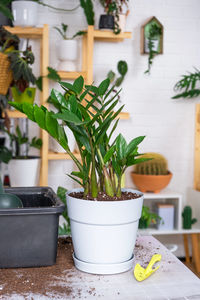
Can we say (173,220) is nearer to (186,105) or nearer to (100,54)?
(186,105)

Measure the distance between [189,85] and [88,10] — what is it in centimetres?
100

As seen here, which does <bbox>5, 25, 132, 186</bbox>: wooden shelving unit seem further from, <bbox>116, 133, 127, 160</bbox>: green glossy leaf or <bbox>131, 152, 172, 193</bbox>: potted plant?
<bbox>116, 133, 127, 160</bbox>: green glossy leaf

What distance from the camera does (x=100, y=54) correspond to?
3242mm

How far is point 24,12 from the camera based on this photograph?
9.19 ft

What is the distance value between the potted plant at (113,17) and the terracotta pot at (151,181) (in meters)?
1.11

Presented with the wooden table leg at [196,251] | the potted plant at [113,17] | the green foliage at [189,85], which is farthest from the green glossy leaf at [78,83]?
the wooden table leg at [196,251]

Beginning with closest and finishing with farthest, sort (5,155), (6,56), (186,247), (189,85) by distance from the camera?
(6,56)
(5,155)
(189,85)
(186,247)

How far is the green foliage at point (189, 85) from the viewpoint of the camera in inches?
126

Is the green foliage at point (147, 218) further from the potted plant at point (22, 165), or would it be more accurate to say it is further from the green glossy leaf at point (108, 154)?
the green glossy leaf at point (108, 154)

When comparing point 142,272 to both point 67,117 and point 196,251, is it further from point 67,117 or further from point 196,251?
point 196,251

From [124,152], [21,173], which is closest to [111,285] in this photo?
[124,152]

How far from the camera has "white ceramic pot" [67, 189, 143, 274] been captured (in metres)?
0.92

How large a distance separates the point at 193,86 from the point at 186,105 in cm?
27

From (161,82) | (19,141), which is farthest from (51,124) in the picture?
(161,82)
